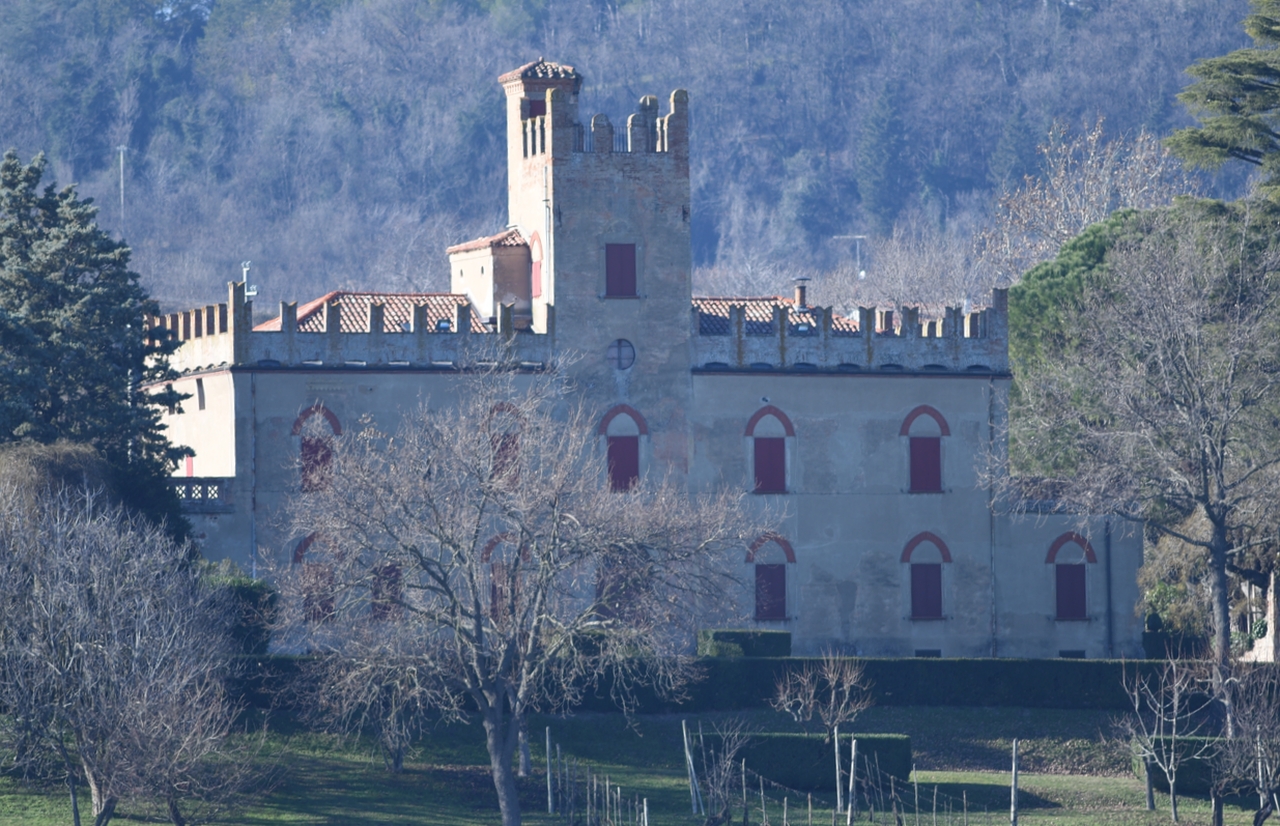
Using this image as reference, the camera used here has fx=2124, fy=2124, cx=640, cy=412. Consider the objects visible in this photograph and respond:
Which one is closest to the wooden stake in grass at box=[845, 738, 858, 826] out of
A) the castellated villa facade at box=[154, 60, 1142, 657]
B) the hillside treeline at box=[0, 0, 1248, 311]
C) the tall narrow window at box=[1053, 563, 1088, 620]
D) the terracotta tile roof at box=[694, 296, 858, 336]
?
the castellated villa facade at box=[154, 60, 1142, 657]

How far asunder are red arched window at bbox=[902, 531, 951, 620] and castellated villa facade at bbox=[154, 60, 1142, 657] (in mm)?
48

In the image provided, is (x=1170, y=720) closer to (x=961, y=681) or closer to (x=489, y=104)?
(x=961, y=681)

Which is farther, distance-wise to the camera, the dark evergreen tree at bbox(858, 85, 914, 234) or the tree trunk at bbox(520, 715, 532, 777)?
the dark evergreen tree at bbox(858, 85, 914, 234)

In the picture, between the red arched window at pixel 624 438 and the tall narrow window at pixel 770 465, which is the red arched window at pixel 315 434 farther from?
the tall narrow window at pixel 770 465

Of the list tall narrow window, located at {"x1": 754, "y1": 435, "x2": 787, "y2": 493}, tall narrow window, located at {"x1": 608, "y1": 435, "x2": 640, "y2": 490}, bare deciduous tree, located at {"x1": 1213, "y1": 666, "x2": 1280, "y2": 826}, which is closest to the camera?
bare deciduous tree, located at {"x1": 1213, "y1": 666, "x2": 1280, "y2": 826}

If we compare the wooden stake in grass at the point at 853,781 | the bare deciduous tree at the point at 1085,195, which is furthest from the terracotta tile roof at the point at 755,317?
the bare deciduous tree at the point at 1085,195

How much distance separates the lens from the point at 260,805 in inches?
1417

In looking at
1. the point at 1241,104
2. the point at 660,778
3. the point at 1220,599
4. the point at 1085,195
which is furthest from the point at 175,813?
the point at 1085,195

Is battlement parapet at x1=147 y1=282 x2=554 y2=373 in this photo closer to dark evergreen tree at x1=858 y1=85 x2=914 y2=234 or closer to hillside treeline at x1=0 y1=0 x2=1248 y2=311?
hillside treeline at x1=0 y1=0 x2=1248 y2=311

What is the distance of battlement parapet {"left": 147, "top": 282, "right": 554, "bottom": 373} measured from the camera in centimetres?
4803

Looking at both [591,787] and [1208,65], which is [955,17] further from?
[591,787]

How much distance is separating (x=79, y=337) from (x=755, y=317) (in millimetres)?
16413

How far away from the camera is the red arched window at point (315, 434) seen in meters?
47.5

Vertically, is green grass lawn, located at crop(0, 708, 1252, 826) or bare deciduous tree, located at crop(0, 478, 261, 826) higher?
bare deciduous tree, located at crop(0, 478, 261, 826)
